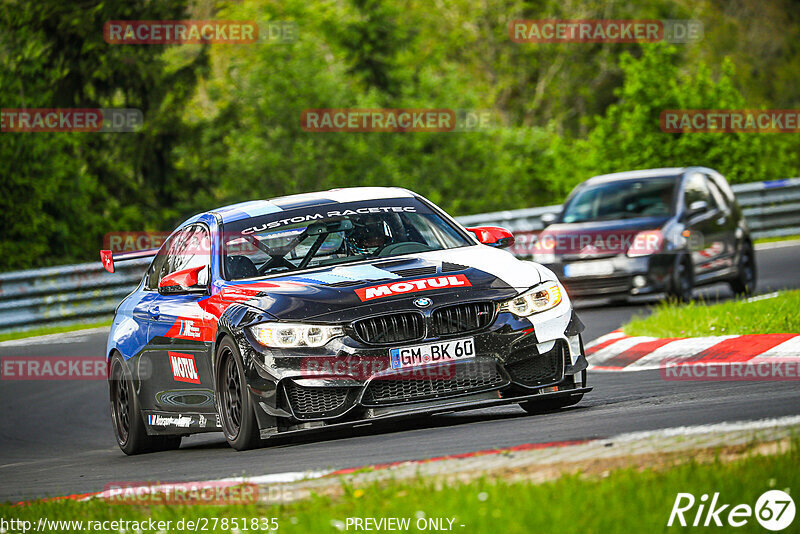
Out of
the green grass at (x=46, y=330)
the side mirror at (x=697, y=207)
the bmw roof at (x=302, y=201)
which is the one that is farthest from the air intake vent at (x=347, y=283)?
the green grass at (x=46, y=330)

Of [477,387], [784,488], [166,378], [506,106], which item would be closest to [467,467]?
[784,488]

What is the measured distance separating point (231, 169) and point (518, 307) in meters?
28.1

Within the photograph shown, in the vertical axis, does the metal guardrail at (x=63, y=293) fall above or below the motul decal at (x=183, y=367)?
below

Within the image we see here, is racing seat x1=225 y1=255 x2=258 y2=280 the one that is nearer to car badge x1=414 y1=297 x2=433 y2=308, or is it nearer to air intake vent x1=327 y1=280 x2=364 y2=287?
air intake vent x1=327 y1=280 x2=364 y2=287

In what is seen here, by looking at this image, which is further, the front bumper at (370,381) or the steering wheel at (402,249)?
the steering wheel at (402,249)

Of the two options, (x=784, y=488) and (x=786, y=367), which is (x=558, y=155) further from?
(x=784, y=488)

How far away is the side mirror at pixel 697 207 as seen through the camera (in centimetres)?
1650

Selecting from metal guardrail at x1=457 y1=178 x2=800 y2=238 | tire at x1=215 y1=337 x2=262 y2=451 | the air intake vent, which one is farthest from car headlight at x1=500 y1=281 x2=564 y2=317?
metal guardrail at x1=457 y1=178 x2=800 y2=238

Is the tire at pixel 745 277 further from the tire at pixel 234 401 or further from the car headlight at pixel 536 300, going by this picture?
the tire at pixel 234 401

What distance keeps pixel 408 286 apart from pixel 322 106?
29031 mm

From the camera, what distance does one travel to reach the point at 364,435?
331 inches

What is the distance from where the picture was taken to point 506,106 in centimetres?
5169

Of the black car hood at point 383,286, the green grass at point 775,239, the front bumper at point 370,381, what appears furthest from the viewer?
the green grass at point 775,239

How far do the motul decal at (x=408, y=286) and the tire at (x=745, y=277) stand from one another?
933 centimetres
